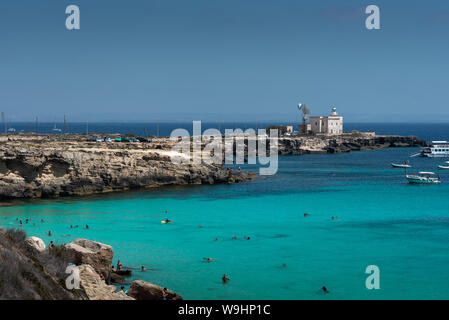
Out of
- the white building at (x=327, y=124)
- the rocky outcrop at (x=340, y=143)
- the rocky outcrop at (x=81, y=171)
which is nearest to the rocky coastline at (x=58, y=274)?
the rocky outcrop at (x=81, y=171)

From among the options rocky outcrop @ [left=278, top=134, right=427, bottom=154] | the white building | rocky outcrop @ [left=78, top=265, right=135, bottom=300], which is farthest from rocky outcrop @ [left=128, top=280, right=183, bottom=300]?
the white building

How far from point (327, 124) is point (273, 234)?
291 feet

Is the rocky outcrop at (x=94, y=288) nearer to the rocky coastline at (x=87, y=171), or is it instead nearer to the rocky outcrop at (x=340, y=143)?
the rocky coastline at (x=87, y=171)

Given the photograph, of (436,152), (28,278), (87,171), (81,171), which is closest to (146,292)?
(28,278)

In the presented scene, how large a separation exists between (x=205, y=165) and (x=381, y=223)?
24.3m

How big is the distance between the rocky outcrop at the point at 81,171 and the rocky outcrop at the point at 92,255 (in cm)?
2565

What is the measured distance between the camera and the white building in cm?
11625

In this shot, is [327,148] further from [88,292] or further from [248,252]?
[88,292]

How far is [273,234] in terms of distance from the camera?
30.5 m

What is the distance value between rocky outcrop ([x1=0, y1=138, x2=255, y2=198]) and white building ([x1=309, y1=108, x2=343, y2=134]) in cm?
6815

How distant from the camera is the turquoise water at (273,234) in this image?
21.4 metres

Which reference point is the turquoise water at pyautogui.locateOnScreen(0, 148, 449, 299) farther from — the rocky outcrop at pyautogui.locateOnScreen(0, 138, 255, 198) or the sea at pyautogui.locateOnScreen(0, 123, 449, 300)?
the rocky outcrop at pyautogui.locateOnScreen(0, 138, 255, 198)

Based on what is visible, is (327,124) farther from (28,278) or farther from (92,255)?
(28,278)
